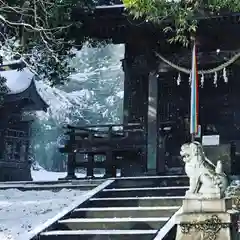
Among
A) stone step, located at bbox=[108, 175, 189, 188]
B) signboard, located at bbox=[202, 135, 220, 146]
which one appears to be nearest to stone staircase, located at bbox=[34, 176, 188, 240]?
stone step, located at bbox=[108, 175, 189, 188]

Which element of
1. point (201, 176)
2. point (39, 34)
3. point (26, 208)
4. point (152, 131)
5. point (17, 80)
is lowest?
point (26, 208)

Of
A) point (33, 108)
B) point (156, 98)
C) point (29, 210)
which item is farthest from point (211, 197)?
point (33, 108)

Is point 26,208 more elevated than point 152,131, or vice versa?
point 152,131

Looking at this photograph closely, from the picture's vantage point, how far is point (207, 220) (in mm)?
6457

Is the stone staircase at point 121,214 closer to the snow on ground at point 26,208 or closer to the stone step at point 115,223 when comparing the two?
the stone step at point 115,223

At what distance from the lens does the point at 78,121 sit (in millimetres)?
37906

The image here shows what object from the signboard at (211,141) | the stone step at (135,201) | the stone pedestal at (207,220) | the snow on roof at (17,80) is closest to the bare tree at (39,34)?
the stone step at (135,201)

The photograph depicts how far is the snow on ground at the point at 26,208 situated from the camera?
7.91 meters

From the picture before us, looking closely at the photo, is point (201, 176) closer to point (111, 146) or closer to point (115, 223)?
point (115, 223)

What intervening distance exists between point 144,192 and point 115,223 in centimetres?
216

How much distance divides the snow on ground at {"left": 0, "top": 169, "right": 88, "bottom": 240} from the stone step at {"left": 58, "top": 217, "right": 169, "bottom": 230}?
2.13ft

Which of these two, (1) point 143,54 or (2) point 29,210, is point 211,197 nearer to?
(2) point 29,210

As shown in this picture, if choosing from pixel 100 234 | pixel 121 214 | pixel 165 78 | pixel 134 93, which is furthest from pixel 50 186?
pixel 134 93

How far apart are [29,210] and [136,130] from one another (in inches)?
254
